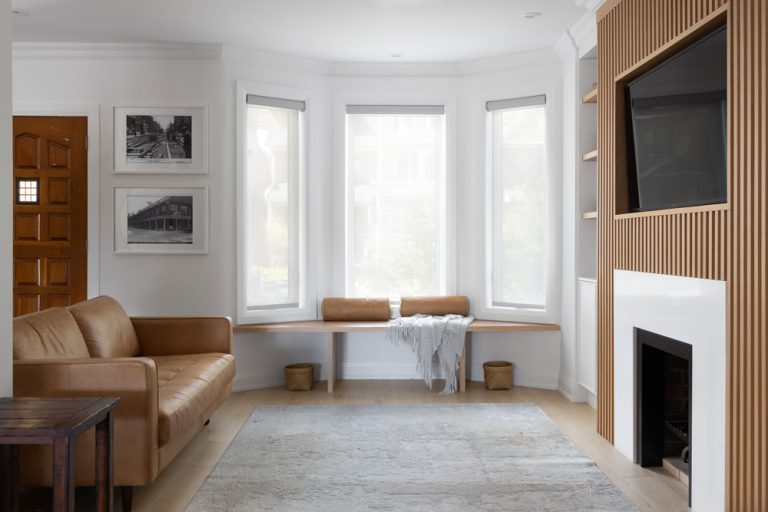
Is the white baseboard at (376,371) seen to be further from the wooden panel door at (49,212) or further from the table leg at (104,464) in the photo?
the table leg at (104,464)

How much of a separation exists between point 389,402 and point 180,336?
60.3 inches

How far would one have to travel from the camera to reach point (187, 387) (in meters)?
3.70

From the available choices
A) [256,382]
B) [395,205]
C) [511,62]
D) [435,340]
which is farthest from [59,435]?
[511,62]

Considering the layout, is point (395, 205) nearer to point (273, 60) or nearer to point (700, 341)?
point (273, 60)

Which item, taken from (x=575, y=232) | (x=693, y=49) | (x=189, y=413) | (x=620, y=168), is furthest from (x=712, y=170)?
(x=189, y=413)

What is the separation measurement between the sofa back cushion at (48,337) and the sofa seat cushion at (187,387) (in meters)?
0.47

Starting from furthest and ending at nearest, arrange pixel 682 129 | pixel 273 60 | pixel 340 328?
pixel 273 60 → pixel 340 328 → pixel 682 129

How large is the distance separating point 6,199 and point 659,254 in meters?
2.87

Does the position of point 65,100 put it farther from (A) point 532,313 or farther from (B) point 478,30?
(A) point 532,313

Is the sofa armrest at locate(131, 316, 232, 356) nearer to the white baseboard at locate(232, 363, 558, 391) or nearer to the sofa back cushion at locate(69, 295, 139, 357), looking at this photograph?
the sofa back cushion at locate(69, 295, 139, 357)

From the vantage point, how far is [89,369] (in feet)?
10.1

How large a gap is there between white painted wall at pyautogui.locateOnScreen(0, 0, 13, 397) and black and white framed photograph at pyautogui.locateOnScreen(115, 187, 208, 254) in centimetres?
244

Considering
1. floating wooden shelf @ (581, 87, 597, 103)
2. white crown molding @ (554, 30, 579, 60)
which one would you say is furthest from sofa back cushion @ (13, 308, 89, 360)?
white crown molding @ (554, 30, 579, 60)

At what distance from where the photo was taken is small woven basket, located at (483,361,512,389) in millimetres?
5641
